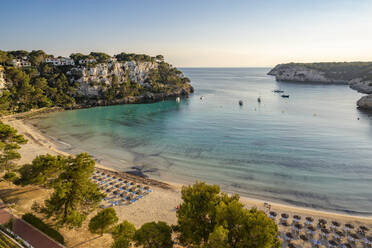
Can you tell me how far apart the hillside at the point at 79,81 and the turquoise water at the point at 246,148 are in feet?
41.5

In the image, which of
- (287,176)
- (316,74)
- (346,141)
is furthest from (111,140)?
(316,74)

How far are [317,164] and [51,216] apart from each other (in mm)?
37830

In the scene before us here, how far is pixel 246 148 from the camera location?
42188 millimetres

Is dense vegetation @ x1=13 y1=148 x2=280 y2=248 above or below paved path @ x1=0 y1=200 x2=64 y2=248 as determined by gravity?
above

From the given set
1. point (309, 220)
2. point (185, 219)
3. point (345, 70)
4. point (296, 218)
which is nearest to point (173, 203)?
point (185, 219)

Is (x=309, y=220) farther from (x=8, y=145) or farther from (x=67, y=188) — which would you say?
(x=8, y=145)

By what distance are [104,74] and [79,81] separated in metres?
11.7

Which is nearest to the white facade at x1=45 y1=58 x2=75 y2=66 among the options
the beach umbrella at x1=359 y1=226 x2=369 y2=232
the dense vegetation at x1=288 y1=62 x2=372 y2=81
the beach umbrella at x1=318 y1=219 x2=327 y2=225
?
the beach umbrella at x1=318 y1=219 x2=327 y2=225

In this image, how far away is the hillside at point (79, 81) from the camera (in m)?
71.9

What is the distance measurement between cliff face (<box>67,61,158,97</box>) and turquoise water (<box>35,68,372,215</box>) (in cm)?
1794

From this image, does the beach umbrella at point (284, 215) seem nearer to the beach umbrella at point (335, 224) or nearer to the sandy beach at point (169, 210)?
the sandy beach at point (169, 210)

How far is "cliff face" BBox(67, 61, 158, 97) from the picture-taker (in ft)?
297

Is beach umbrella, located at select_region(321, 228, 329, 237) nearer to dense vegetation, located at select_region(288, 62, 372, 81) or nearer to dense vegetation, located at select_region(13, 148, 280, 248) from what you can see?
dense vegetation, located at select_region(13, 148, 280, 248)

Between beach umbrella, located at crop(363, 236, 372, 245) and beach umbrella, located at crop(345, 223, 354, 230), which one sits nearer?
beach umbrella, located at crop(363, 236, 372, 245)
